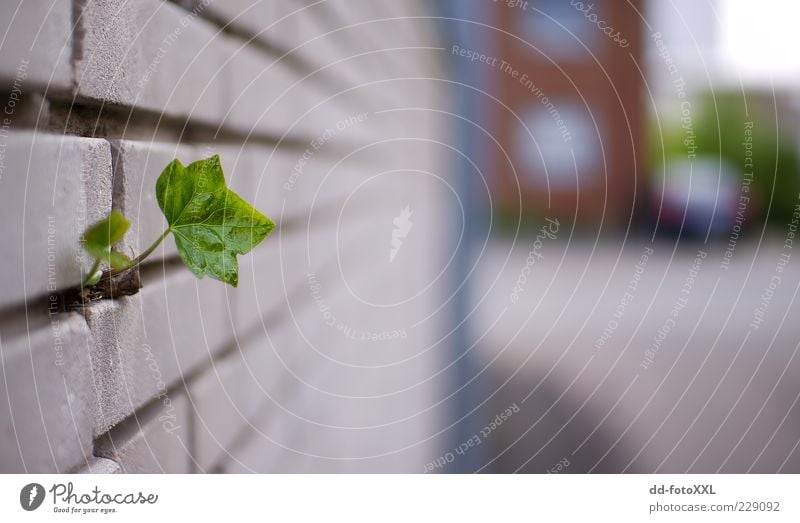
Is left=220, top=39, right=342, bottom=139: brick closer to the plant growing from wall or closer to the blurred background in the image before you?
the blurred background

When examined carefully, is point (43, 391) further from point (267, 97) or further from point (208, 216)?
point (267, 97)

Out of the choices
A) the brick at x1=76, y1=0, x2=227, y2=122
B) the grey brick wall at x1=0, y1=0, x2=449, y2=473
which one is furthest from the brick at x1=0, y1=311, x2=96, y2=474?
the brick at x1=76, y1=0, x2=227, y2=122

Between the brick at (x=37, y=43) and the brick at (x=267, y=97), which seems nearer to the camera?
the brick at (x=37, y=43)

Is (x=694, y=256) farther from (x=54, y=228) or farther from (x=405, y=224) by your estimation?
(x=54, y=228)

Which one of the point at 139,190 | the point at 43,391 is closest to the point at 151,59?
the point at 139,190

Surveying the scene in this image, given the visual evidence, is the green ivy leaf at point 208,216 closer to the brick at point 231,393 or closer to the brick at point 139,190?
the brick at point 139,190

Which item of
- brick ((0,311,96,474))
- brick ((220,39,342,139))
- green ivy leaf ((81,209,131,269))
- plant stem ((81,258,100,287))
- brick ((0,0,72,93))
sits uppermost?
brick ((220,39,342,139))
